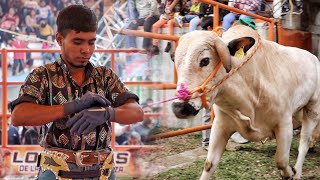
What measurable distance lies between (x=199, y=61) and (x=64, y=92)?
1378mm

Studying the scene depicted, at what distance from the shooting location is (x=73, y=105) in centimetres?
185

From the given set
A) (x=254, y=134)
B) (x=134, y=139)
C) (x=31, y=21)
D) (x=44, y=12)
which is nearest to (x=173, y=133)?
(x=134, y=139)

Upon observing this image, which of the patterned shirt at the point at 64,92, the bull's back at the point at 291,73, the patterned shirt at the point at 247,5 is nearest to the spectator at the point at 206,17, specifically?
the patterned shirt at the point at 247,5

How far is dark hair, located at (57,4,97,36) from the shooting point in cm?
195

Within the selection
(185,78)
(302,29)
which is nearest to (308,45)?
(302,29)

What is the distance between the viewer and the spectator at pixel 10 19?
691cm

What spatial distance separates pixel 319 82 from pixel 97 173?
10.6 feet

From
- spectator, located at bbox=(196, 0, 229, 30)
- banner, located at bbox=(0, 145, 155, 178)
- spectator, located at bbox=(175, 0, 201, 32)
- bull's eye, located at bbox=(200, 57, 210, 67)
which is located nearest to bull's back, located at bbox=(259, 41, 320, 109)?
bull's eye, located at bbox=(200, 57, 210, 67)

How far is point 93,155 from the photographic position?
1.98 meters

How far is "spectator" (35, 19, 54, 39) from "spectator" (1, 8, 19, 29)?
0.29 metres

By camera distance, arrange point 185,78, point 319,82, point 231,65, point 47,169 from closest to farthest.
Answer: point 47,169 → point 185,78 → point 231,65 → point 319,82

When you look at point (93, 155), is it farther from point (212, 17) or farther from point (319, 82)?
point (212, 17)

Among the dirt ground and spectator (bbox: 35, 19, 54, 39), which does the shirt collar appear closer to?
the dirt ground

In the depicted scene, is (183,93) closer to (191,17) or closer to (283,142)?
(283,142)
